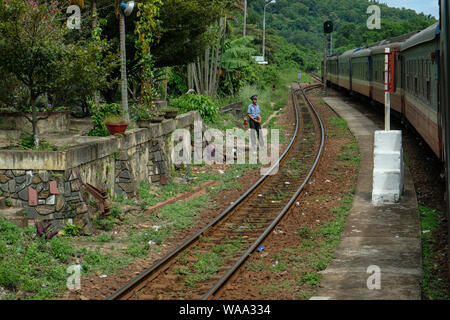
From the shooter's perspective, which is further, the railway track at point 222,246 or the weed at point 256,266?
the weed at point 256,266

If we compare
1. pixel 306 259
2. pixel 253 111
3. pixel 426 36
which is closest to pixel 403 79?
pixel 253 111

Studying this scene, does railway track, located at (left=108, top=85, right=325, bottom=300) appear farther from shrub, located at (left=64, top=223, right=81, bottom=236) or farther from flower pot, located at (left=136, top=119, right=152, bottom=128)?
flower pot, located at (left=136, top=119, right=152, bottom=128)

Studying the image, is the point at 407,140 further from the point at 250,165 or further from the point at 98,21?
the point at 98,21

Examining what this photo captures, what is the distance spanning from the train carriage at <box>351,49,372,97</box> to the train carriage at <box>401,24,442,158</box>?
12.0 metres

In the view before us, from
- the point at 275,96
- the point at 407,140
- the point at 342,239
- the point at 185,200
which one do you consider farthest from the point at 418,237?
the point at 275,96

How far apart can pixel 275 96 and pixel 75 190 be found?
1354 inches

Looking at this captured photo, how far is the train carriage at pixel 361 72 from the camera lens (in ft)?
110

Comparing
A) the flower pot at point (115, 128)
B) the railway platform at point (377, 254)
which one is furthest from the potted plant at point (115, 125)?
the railway platform at point (377, 254)

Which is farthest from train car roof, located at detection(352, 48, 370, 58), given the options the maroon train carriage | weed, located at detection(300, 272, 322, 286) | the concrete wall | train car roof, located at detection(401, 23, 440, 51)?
weed, located at detection(300, 272, 322, 286)

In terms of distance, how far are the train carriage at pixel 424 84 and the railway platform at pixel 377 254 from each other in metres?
1.56

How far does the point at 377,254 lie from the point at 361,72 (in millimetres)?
27318

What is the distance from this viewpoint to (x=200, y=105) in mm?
24328

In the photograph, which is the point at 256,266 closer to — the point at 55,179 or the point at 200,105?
the point at 55,179

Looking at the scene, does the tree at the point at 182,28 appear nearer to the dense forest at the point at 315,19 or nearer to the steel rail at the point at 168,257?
the steel rail at the point at 168,257
